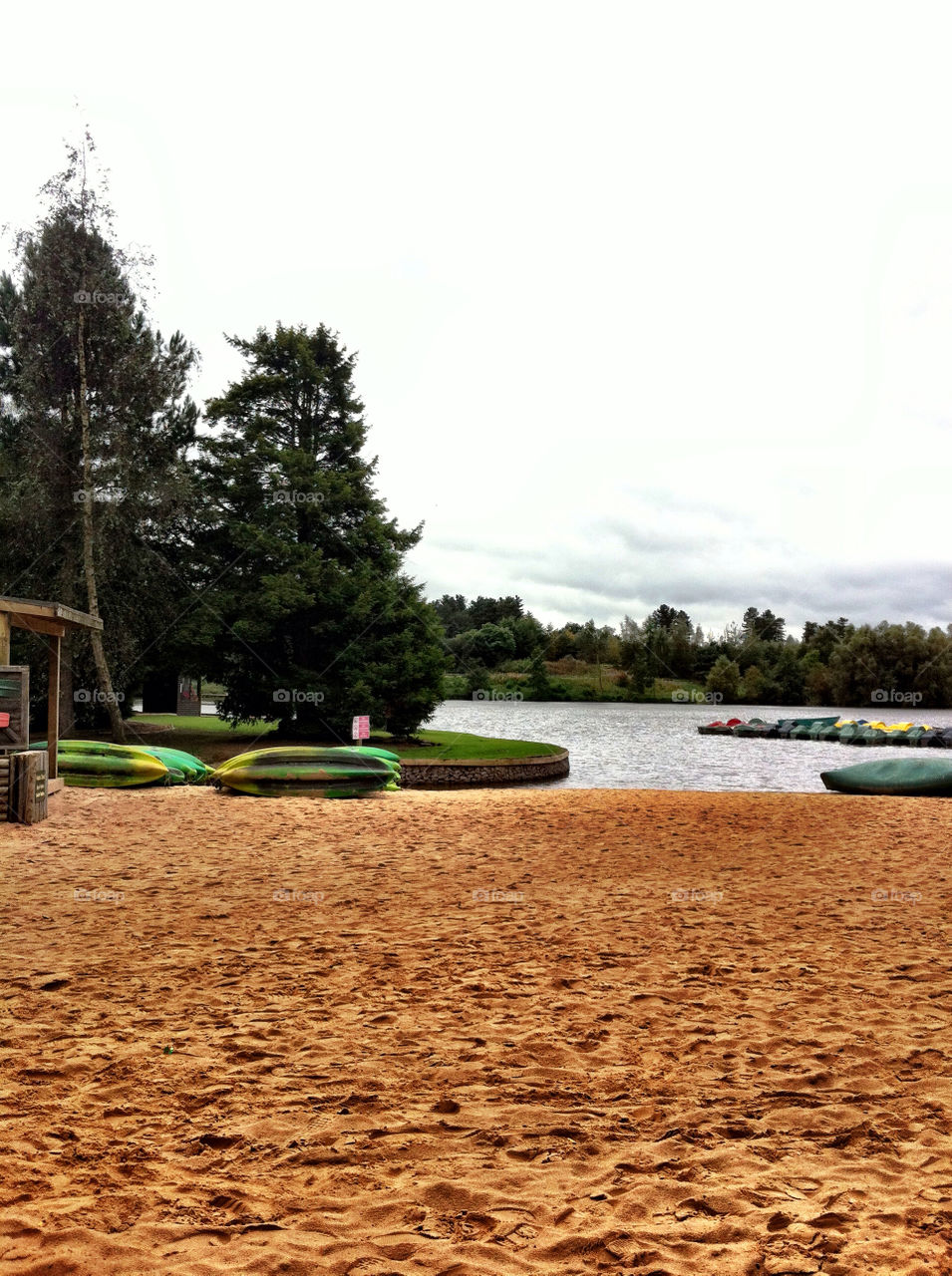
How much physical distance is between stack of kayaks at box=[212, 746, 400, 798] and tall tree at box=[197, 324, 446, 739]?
1091cm

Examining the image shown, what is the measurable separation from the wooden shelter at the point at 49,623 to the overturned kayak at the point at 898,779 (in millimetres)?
15058

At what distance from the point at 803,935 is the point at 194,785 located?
12.3 m

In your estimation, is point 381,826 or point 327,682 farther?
point 327,682

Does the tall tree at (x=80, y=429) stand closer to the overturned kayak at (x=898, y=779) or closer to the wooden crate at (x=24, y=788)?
the wooden crate at (x=24, y=788)

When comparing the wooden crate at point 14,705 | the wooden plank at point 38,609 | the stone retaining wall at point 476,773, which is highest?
the wooden plank at point 38,609

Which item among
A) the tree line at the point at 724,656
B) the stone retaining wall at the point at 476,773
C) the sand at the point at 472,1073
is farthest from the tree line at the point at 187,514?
the tree line at the point at 724,656

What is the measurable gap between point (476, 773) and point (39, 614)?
14.5m

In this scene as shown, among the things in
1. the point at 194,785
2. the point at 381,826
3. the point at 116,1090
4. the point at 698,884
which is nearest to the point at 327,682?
the point at 194,785

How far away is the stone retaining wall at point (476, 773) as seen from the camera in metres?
24.0

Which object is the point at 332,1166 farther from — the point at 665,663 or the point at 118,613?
Result: the point at 665,663

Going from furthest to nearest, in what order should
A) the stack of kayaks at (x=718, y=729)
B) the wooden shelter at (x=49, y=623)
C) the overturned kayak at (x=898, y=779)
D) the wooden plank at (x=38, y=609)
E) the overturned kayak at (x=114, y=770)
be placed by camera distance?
the stack of kayaks at (x=718, y=729) < the overturned kayak at (x=898, y=779) < the overturned kayak at (x=114, y=770) < the wooden shelter at (x=49, y=623) < the wooden plank at (x=38, y=609)

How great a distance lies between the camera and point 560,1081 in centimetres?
388

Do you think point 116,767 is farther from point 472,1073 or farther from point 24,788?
point 472,1073

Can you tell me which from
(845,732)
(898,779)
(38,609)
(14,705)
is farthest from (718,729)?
(14,705)
